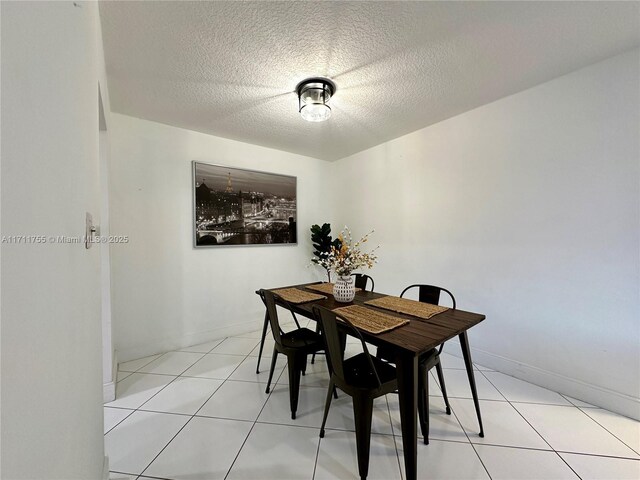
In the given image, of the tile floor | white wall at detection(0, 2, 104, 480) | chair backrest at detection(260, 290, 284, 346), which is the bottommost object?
the tile floor

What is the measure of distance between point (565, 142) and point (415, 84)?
50.1 inches

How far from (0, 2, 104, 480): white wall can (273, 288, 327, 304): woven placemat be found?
4.30 feet

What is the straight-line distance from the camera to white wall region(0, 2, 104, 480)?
1.29 ft

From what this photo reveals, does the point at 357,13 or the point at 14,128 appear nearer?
the point at 14,128

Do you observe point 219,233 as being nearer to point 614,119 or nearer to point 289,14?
point 289,14

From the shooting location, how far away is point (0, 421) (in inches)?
13.5

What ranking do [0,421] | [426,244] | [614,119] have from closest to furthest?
[0,421], [614,119], [426,244]

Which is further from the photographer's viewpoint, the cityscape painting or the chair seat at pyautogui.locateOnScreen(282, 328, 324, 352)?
the cityscape painting

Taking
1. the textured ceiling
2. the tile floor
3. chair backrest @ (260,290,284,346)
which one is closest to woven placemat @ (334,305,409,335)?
chair backrest @ (260,290,284,346)

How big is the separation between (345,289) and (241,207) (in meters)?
1.89

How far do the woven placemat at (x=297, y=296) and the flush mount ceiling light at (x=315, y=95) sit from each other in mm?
1540

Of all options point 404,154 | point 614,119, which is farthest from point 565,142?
point 404,154

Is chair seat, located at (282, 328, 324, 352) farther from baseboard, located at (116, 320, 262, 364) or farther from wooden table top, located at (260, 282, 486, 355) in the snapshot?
baseboard, located at (116, 320, 262, 364)

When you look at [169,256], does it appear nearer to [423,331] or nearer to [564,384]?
[423,331]
